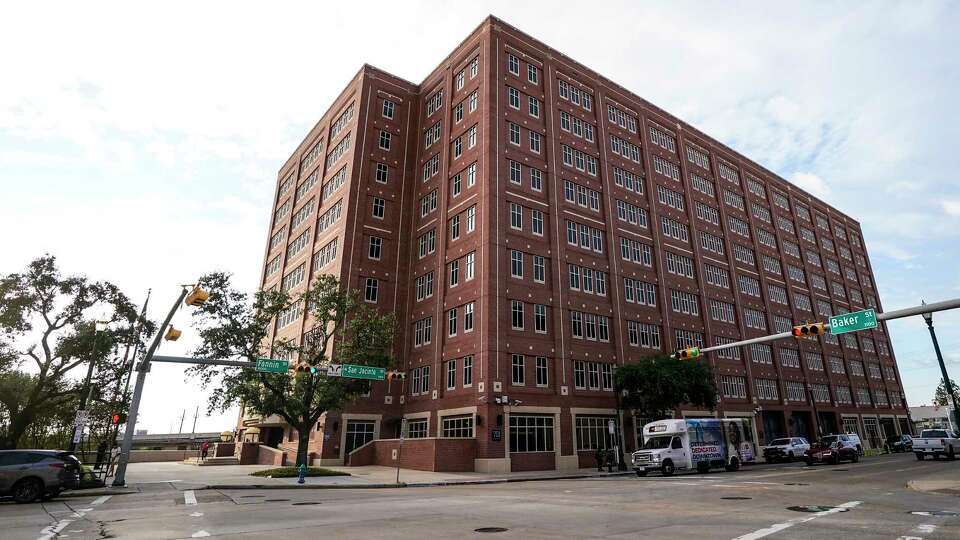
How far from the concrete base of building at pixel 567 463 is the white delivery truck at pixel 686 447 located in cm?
652

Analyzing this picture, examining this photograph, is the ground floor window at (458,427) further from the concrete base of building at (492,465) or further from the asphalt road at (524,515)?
the asphalt road at (524,515)

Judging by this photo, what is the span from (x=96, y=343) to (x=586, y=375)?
1318 inches

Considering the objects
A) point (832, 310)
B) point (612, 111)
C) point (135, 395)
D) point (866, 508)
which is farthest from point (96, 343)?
point (832, 310)

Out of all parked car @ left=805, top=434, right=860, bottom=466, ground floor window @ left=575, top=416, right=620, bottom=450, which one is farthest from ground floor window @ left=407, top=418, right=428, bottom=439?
parked car @ left=805, top=434, right=860, bottom=466

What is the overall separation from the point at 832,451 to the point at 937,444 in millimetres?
7772

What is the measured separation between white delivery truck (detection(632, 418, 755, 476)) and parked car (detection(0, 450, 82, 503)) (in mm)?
25601

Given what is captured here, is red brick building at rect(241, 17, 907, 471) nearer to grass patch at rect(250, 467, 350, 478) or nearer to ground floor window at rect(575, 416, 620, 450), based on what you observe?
ground floor window at rect(575, 416, 620, 450)

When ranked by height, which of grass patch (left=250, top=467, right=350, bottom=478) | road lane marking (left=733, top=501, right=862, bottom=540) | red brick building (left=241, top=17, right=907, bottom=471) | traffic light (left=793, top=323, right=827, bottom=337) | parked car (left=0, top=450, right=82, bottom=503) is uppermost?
red brick building (left=241, top=17, right=907, bottom=471)

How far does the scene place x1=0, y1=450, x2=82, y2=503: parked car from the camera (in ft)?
56.3

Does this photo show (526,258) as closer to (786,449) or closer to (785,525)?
(786,449)

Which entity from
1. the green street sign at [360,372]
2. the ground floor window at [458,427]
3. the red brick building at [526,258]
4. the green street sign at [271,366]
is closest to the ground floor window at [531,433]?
the red brick building at [526,258]

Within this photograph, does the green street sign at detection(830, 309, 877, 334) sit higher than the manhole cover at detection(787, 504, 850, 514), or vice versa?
the green street sign at detection(830, 309, 877, 334)

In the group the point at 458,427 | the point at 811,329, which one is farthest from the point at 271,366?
the point at 811,329

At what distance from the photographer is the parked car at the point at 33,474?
56.3ft
